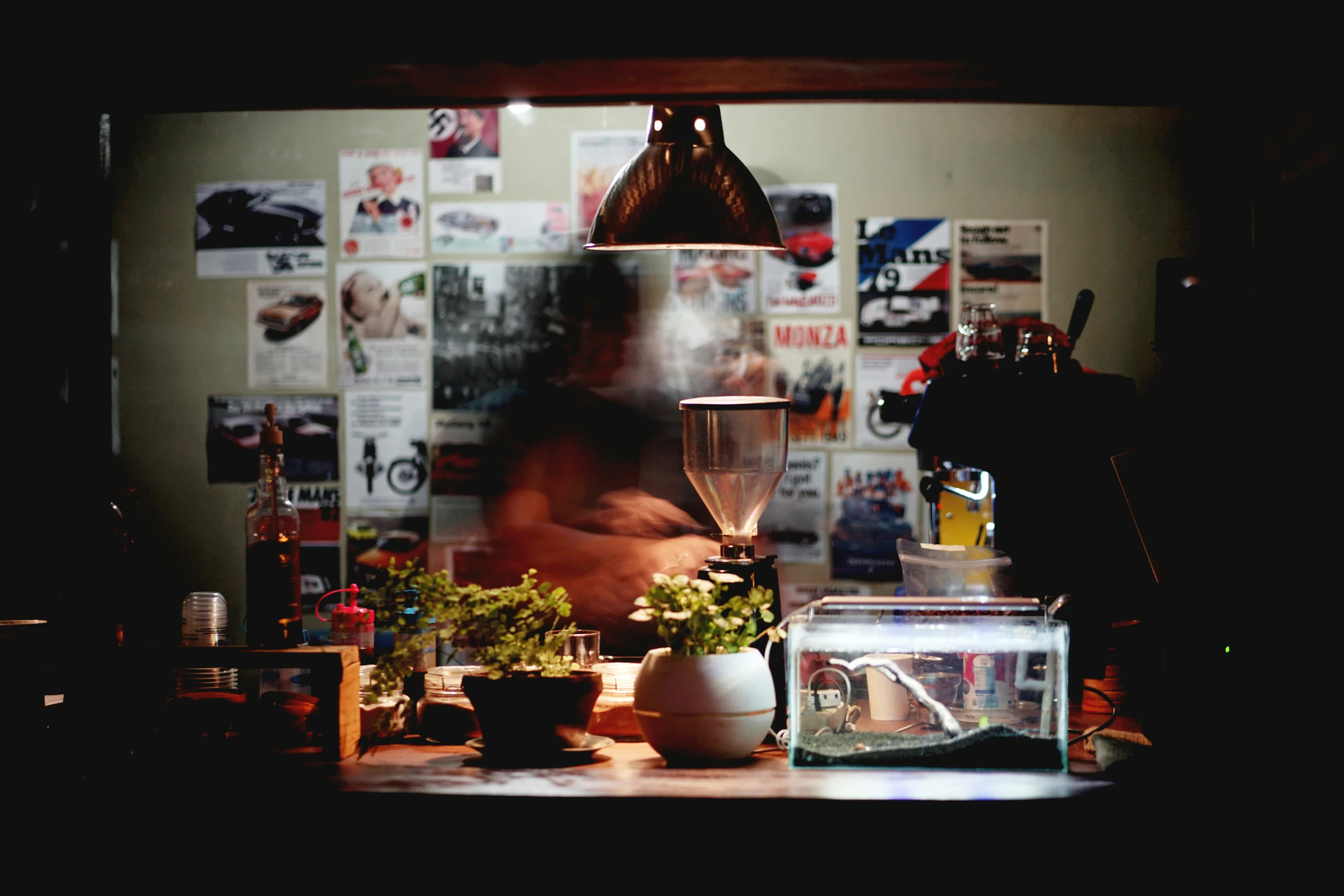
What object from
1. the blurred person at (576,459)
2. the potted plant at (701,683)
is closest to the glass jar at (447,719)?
the potted plant at (701,683)

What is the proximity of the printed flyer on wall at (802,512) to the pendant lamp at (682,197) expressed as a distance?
160 cm

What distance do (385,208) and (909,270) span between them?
1686 millimetres

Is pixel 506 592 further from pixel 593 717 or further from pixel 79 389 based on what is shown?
pixel 79 389

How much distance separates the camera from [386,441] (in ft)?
12.0

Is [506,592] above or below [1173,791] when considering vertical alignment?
above

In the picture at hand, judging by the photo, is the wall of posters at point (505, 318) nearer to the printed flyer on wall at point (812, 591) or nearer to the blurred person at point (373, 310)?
the blurred person at point (373, 310)

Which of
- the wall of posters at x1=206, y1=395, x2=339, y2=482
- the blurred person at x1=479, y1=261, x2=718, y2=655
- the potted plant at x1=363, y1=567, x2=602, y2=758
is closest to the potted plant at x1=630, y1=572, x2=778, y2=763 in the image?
the potted plant at x1=363, y1=567, x2=602, y2=758

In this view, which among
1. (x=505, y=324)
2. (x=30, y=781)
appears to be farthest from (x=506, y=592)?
(x=505, y=324)

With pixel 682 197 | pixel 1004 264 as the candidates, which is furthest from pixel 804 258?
pixel 682 197

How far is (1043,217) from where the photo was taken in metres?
3.59

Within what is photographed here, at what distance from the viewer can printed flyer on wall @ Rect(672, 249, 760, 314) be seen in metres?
3.62

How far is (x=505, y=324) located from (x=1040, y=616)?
234 centimetres

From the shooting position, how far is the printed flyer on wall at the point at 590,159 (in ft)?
11.8

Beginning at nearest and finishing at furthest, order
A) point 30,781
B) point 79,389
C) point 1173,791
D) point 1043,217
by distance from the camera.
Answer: point 1173,791 < point 30,781 < point 79,389 < point 1043,217
